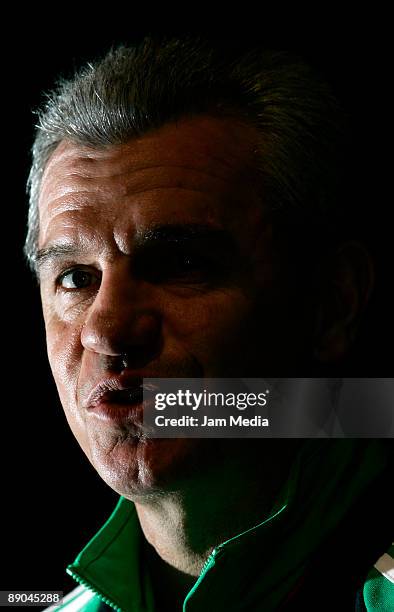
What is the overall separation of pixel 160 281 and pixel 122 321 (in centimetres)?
14

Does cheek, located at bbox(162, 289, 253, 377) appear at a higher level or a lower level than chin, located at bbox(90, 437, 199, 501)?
higher

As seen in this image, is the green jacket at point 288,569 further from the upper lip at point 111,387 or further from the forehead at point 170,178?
the forehead at point 170,178

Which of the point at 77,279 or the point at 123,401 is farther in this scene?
the point at 77,279

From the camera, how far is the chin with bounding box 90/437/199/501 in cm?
143

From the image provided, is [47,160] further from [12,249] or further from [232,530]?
[232,530]

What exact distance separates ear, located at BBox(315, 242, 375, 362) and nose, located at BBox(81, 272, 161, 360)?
40 centimetres

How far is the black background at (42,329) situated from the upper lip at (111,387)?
75cm

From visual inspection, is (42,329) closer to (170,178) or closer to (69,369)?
(69,369)

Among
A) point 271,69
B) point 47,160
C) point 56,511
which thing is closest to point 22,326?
point 56,511

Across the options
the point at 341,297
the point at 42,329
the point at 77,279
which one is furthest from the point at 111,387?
the point at 42,329

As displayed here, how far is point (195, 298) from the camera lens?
59.1 inches

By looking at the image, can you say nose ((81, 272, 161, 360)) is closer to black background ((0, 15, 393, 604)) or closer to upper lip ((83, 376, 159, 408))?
upper lip ((83, 376, 159, 408))

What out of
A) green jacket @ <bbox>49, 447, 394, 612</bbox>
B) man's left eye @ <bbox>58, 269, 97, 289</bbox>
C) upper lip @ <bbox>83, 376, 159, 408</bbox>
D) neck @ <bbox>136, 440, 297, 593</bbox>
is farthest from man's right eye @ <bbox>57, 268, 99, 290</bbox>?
green jacket @ <bbox>49, 447, 394, 612</bbox>

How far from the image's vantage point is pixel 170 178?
1516 mm
